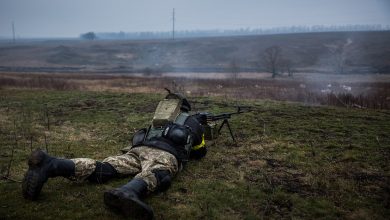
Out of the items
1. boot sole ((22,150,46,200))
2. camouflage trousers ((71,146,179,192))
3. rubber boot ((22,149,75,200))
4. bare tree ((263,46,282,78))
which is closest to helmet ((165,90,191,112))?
camouflage trousers ((71,146,179,192))

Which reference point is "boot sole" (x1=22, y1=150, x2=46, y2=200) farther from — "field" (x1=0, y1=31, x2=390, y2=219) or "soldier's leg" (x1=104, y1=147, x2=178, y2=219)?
"soldier's leg" (x1=104, y1=147, x2=178, y2=219)

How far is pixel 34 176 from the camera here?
5258mm

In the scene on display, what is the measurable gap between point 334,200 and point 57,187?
15.5 feet

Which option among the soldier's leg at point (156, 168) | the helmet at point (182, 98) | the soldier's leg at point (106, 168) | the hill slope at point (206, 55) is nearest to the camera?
the soldier's leg at point (156, 168)

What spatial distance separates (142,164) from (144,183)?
0.80 m

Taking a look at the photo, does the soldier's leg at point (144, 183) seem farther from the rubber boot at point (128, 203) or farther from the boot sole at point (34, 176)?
the boot sole at point (34, 176)

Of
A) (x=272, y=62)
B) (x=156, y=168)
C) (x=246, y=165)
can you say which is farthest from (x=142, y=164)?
(x=272, y=62)

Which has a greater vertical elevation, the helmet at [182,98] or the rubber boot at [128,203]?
the helmet at [182,98]

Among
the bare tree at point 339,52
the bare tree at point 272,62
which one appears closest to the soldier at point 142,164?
the bare tree at point 272,62

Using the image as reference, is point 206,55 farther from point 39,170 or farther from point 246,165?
point 39,170

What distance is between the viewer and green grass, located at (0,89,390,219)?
5527 millimetres

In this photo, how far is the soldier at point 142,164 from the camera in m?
4.90

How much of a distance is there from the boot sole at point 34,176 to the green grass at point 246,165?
26 cm

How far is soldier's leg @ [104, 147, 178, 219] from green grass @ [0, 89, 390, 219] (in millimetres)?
360
